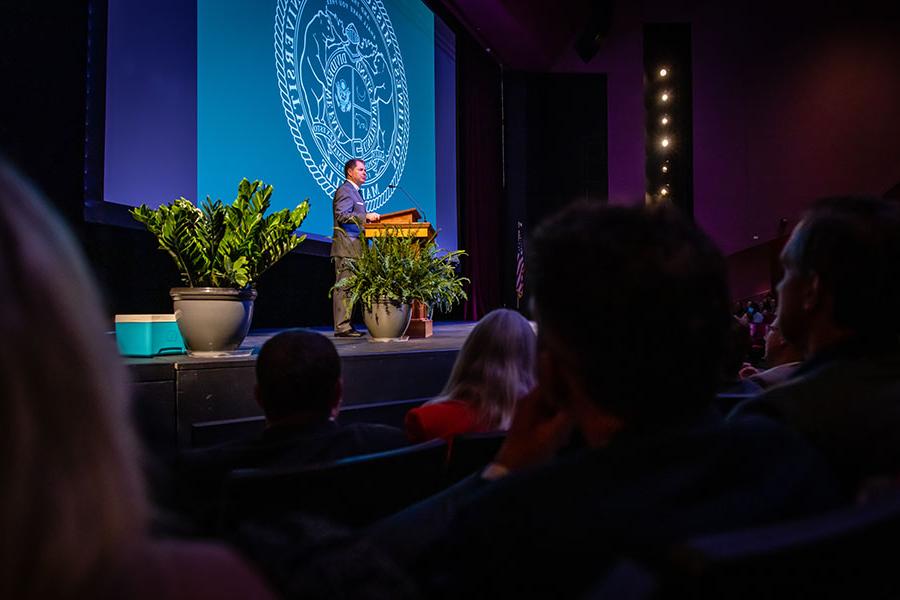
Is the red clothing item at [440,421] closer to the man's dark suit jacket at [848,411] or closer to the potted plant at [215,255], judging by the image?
the man's dark suit jacket at [848,411]

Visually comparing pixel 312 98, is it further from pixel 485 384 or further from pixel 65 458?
pixel 65 458

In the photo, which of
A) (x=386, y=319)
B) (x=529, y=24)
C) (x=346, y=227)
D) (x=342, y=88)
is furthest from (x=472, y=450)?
(x=529, y=24)

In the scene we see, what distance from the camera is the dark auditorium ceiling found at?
26.2 feet

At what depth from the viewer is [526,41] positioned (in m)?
8.72

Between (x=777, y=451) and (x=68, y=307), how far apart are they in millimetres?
627

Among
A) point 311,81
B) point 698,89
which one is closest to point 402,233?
point 311,81

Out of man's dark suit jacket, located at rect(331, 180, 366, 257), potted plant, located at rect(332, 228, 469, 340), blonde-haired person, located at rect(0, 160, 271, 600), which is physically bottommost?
blonde-haired person, located at rect(0, 160, 271, 600)

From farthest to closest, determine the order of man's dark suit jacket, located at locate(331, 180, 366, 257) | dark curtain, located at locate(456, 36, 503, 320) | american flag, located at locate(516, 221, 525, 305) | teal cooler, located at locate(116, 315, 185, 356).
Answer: american flag, located at locate(516, 221, 525, 305), dark curtain, located at locate(456, 36, 503, 320), man's dark suit jacket, located at locate(331, 180, 366, 257), teal cooler, located at locate(116, 315, 185, 356)

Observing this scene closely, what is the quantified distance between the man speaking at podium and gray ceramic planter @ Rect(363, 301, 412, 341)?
47 cm

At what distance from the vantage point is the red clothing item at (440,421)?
1745 millimetres

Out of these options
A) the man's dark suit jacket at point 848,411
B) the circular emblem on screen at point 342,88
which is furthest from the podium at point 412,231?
the man's dark suit jacket at point 848,411

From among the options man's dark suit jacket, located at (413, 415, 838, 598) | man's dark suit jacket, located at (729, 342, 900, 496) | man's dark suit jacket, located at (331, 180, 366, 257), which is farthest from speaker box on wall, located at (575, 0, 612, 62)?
man's dark suit jacket, located at (413, 415, 838, 598)

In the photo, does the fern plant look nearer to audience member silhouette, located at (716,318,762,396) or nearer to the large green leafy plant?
the large green leafy plant

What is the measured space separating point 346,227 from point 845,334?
12.8 ft
